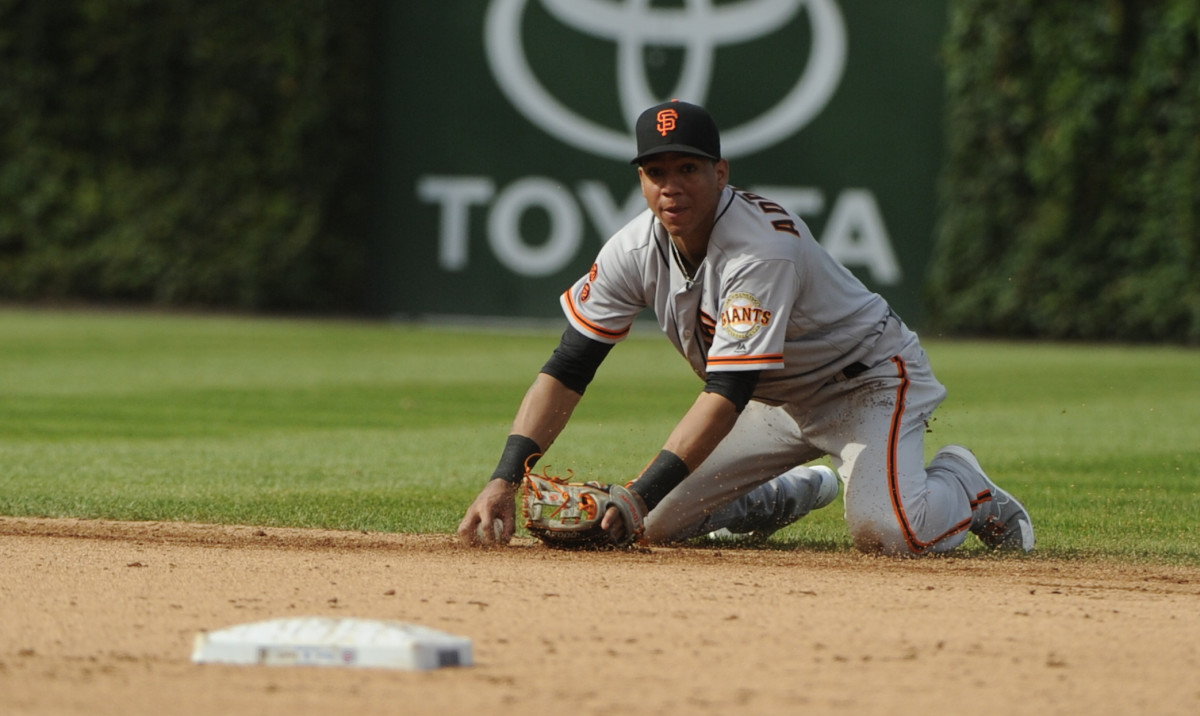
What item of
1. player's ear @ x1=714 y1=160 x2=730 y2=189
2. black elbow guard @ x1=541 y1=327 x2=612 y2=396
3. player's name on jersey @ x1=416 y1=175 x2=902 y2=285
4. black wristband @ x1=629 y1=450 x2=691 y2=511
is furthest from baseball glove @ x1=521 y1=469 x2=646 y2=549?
player's name on jersey @ x1=416 y1=175 x2=902 y2=285

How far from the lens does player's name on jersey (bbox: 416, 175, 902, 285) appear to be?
58.7 ft

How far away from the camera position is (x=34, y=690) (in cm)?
326

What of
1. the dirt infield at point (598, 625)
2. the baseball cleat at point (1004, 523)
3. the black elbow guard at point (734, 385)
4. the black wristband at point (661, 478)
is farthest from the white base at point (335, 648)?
the baseball cleat at point (1004, 523)

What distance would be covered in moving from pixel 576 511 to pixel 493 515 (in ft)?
0.85

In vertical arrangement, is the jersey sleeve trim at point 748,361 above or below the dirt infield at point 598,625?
above

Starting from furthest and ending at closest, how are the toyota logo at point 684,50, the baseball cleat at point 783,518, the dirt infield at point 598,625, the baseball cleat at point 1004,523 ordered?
the toyota logo at point 684,50 < the baseball cleat at point 783,518 < the baseball cleat at point 1004,523 < the dirt infield at point 598,625

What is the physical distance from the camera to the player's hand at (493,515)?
5.04 metres

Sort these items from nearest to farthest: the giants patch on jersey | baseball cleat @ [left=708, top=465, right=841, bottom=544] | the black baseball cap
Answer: the black baseball cap, the giants patch on jersey, baseball cleat @ [left=708, top=465, right=841, bottom=544]

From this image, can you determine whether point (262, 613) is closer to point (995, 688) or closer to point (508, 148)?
point (995, 688)

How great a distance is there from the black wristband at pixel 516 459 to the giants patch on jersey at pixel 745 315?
0.77m

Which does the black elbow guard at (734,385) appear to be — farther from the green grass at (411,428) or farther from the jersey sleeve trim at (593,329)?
the green grass at (411,428)

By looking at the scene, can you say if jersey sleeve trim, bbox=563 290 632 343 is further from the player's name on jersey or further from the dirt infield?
the player's name on jersey

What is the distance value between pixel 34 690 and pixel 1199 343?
15.6m

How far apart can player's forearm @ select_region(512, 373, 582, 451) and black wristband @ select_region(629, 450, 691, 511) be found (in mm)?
453
